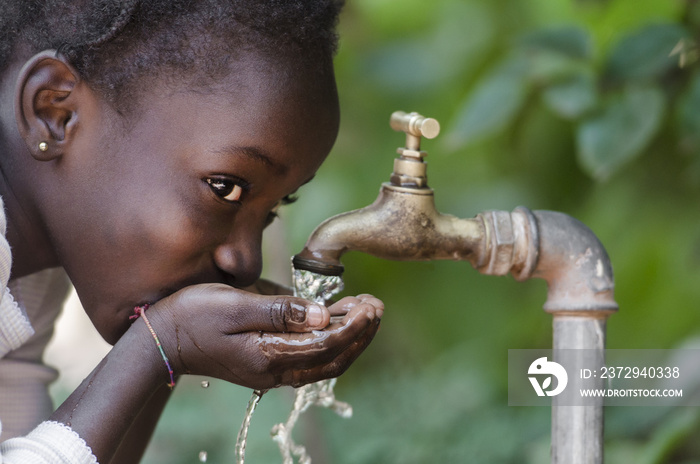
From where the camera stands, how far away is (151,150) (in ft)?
3.41

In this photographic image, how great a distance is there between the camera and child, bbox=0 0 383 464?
993 mm

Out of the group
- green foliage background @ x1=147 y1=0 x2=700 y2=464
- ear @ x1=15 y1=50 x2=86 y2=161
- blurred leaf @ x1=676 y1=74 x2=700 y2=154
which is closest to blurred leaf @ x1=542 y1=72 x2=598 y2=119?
green foliage background @ x1=147 y1=0 x2=700 y2=464

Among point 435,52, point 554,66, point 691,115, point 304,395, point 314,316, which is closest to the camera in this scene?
point 314,316

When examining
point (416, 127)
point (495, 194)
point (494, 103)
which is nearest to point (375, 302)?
point (416, 127)

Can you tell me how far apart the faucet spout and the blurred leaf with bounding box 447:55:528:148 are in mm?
431

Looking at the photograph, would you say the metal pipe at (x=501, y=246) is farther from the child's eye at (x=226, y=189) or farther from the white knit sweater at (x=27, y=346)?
the white knit sweater at (x=27, y=346)

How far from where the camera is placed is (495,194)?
2000 mm

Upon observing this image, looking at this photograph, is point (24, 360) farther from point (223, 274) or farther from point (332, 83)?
point (332, 83)

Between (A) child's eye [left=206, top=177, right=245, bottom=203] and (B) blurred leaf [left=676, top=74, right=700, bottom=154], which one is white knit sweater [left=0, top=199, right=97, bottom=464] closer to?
(A) child's eye [left=206, top=177, right=245, bottom=203]

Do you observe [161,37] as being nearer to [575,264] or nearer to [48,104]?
[48,104]

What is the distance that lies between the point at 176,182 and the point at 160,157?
37 millimetres

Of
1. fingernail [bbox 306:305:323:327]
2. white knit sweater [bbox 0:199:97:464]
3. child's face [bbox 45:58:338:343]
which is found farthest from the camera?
white knit sweater [bbox 0:199:97:464]

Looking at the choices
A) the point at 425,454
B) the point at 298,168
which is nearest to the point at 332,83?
the point at 298,168

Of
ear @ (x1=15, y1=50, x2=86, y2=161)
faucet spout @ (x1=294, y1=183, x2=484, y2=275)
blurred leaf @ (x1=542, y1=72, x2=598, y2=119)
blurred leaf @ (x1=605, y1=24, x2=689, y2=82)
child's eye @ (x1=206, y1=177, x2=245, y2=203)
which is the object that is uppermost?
blurred leaf @ (x1=605, y1=24, x2=689, y2=82)
